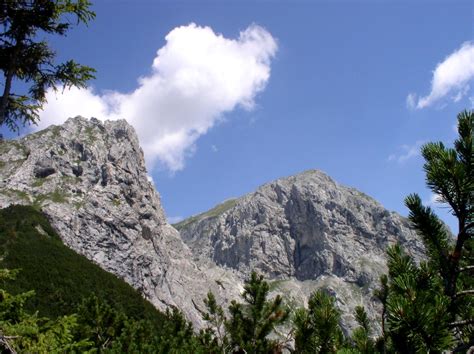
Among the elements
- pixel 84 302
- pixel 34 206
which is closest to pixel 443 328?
pixel 84 302

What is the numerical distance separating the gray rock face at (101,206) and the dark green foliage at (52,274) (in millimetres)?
23573

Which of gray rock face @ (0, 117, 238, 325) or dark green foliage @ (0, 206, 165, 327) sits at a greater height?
gray rock face @ (0, 117, 238, 325)

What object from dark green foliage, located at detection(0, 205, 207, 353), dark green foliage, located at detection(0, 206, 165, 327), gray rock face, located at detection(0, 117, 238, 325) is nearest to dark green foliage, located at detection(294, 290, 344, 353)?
dark green foliage, located at detection(0, 205, 207, 353)

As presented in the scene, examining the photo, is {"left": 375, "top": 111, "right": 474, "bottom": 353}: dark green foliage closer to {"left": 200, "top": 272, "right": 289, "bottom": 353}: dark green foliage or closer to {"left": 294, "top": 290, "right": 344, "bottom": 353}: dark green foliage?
{"left": 294, "top": 290, "right": 344, "bottom": 353}: dark green foliage

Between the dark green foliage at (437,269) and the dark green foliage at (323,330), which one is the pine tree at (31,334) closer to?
the dark green foliage at (323,330)

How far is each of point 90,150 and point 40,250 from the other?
267 feet

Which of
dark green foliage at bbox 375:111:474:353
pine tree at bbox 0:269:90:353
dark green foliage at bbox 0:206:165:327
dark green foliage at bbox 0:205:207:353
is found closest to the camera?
dark green foliage at bbox 375:111:474:353

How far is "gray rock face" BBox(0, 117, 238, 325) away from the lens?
527 feet

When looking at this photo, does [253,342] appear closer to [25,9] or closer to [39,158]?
[25,9]

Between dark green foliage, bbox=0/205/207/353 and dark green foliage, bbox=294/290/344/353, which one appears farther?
dark green foliage, bbox=0/205/207/353

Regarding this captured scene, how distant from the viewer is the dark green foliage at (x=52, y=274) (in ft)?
309

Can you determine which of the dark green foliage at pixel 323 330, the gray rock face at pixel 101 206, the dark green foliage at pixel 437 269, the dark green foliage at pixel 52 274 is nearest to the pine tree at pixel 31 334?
the dark green foliage at pixel 323 330

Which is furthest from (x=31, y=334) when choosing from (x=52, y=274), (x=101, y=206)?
(x=101, y=206)

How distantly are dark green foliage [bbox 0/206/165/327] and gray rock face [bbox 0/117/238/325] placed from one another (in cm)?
2357
